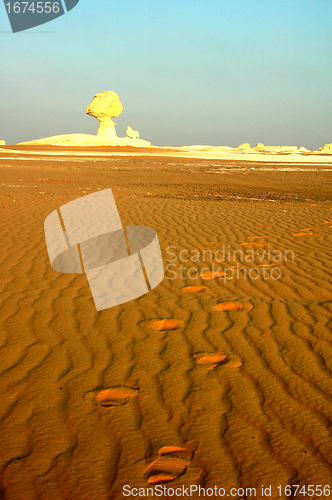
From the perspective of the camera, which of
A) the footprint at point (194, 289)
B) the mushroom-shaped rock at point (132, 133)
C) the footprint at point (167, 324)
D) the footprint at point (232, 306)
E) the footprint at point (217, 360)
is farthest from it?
the mushroom-shaped rock at point (132, 133)

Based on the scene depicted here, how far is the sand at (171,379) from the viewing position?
1.85 m

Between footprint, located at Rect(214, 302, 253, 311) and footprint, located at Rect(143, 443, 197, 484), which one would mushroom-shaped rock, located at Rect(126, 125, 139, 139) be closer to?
footprint, located at Rect(214, 302, 253, 311)

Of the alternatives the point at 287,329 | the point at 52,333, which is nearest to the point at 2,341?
the point at 52,333

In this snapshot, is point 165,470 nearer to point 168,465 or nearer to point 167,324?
point 168,465

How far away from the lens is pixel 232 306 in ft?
12.1

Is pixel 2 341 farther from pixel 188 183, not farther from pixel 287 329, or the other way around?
pixel 188 183

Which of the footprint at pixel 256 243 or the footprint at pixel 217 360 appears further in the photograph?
the footprint at pixel 256 243

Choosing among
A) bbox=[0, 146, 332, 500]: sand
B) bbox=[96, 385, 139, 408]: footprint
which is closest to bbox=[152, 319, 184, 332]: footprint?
bbox=[0, 146, 332, 500]: sand

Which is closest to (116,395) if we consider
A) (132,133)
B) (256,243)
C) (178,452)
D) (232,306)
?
(178,452)

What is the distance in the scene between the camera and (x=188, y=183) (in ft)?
51.6

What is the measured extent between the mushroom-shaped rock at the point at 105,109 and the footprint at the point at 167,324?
227 ft

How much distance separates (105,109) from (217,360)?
7186 cm

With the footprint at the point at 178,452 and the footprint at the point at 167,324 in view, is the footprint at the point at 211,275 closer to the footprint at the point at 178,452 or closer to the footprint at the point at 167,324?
the footprint at the point at 167,324

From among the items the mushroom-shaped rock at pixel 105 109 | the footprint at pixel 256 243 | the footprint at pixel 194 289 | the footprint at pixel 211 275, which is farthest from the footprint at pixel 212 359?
the mushroom-shaped rock at pixel 105 109
